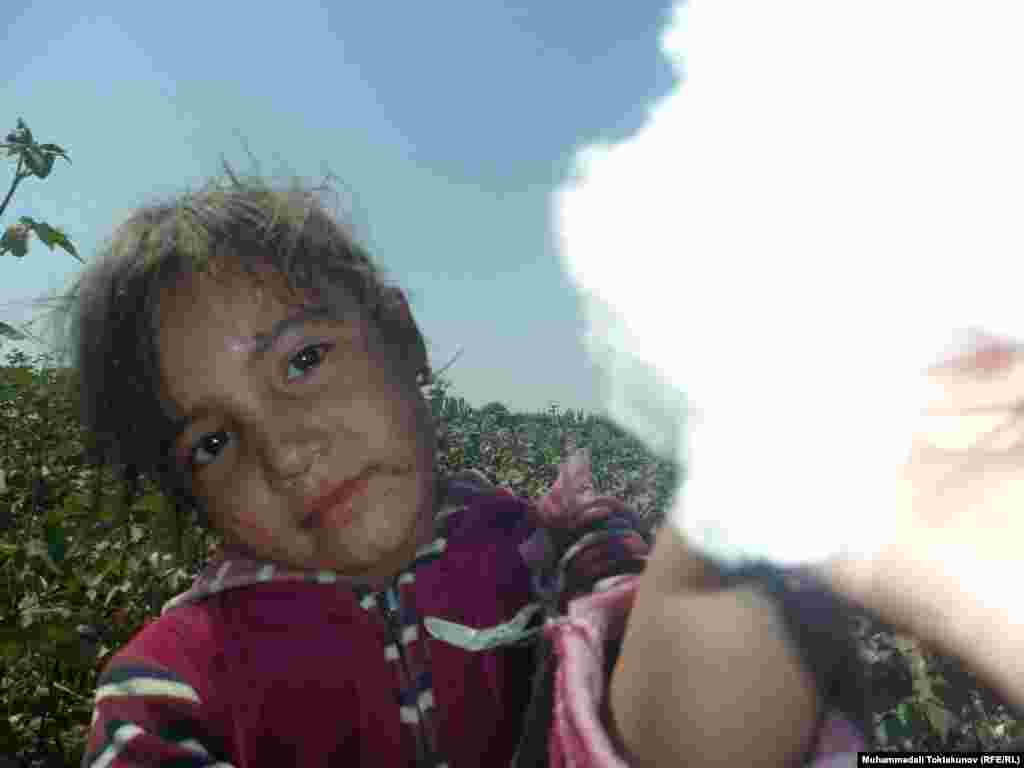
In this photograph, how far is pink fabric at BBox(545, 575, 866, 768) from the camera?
24.6 inches

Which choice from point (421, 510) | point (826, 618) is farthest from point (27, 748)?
point (826, 618)

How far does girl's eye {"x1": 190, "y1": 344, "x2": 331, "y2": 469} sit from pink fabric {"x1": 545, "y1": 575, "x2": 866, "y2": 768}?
2.10ft

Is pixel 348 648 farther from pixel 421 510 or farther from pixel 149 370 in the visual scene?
pixel 149 370

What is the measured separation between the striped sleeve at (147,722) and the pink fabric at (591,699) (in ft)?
1.93

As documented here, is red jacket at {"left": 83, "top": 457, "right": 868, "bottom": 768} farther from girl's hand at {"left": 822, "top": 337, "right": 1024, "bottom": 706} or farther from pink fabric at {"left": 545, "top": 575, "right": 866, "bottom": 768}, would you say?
girl's hand at {"left": 822, "top": 337, "right": 1024, "bottom": 706}

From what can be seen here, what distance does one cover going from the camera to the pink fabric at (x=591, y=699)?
0.62 meters

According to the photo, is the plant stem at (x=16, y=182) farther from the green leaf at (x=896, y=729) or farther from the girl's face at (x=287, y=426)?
the green leaf at (x=896, y=729)

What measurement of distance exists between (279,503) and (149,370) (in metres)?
0.38

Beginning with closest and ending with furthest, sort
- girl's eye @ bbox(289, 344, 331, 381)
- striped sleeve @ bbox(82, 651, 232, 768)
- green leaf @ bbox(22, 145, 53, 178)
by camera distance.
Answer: striped sleeve @ bbox(82, 651, 232, 768) < girl's eye @ bbox(289, 344, 331, 381) < green leaf @ bbox(22, 145, 53, 178)

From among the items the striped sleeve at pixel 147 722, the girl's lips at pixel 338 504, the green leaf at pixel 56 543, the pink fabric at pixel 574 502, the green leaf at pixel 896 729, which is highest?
the pink fabric at pixel 574 502

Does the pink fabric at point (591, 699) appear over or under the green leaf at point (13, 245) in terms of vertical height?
under

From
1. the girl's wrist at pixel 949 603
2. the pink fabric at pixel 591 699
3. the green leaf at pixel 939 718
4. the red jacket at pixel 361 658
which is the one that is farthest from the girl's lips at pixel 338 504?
the green leaf at pixel 939 718

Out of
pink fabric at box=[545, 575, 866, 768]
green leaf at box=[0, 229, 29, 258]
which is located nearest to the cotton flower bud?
green leaf at box=[0, 229, 29, 258]

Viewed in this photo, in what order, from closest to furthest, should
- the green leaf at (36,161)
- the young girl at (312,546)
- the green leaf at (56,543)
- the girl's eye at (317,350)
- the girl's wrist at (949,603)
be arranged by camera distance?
the girl's wrist at (949,603) < the young girl at (312,546) < the girl's eye at (317,350) < the green leaf at (56,543) < the green leaf at (36,161)
